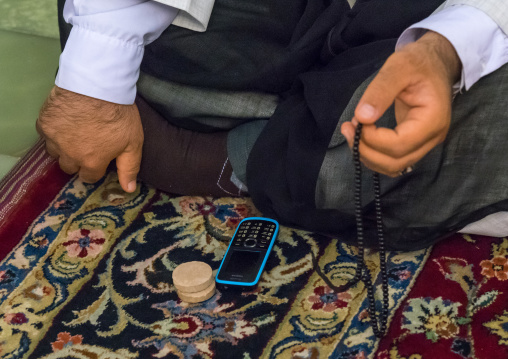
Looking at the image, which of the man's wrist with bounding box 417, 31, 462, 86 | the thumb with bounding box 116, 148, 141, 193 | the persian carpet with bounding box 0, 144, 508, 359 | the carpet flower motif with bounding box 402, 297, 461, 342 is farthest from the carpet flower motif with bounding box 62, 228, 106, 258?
the man's wrist with bounding box 417, 31, 462, 86

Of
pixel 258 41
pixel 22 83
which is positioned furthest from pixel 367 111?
pixel 22 83

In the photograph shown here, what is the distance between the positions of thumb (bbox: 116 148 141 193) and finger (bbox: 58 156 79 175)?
8 centimetres

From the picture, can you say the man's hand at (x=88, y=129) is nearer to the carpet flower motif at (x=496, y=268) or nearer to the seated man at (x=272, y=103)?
the seated man at (x=272, y=103)

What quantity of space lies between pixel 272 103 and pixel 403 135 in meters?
0.48

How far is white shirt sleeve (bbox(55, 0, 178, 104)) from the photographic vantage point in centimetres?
105

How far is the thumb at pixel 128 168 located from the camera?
115cm

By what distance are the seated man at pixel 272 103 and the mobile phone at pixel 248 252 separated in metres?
0.05

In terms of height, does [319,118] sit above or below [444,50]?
below

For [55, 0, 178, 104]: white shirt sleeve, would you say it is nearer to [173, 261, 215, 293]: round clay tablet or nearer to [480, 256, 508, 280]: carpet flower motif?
[173, 261, 215, 293]: round clay tablet

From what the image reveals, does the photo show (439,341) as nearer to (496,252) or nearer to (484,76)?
(496,252)

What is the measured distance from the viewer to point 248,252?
102cm

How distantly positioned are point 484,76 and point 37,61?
1172 mm

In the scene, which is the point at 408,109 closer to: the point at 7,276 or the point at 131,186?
the point at 131,186

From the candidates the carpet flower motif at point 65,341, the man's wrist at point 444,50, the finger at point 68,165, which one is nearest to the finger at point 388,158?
the man's wrist at point 444,50
